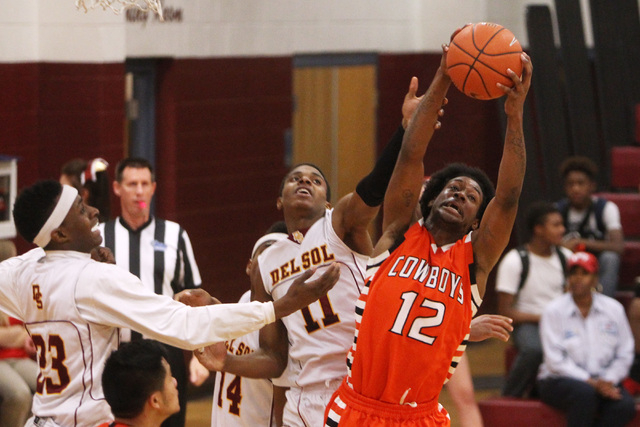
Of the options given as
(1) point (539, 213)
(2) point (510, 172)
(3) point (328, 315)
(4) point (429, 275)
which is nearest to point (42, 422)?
(3) point (328, 315)

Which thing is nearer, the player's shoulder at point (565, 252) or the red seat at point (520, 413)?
the red seat at point (520, 413)

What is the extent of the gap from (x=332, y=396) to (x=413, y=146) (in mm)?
1076

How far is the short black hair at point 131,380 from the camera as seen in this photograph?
376 centimetres

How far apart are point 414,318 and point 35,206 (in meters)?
1.50

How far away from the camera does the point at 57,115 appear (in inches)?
313

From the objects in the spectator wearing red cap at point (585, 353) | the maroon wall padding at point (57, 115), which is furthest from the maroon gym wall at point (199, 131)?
the spectator wearing red cap at point (585, 353)

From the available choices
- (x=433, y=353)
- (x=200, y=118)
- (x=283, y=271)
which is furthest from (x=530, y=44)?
(x=433, y=353)

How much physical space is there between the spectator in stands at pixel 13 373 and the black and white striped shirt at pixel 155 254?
26.8 inches

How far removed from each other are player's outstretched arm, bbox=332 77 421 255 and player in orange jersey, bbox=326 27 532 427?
0.43 feet

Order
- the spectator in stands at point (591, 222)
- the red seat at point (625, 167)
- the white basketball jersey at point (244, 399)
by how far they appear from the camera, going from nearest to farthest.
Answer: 1. the white basketball jersey at point (244, 399)
2. the spectator in stands at point (591, 222)
3. the red seat at point (625, 167)

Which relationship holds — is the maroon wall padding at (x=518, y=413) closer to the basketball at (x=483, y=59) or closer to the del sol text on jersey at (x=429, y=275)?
the del sol text on jersey at (x=429, y=275)

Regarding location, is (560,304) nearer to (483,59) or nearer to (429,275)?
(429,275)

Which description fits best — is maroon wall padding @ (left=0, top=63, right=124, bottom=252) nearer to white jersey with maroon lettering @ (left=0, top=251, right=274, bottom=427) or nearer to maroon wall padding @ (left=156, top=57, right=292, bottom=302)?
maroon wall padding @ (left=156, top=57, right=292, bottom=302)

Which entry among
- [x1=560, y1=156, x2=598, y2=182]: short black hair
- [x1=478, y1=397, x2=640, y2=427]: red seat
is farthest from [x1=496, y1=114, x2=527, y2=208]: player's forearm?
[x1=560, y1=156, x2=598, y2=182]: short black hair
